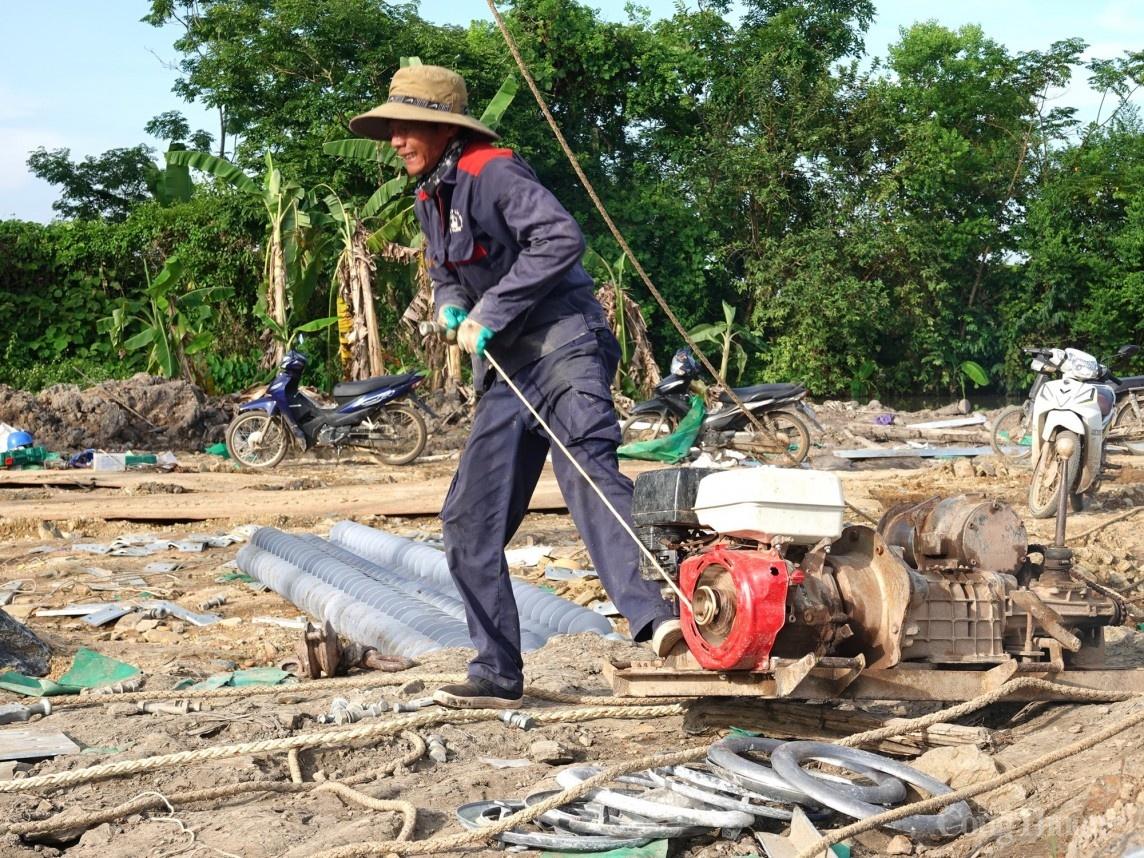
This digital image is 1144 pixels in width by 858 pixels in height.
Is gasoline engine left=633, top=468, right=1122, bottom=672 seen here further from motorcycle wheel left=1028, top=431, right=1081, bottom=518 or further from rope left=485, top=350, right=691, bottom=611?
motorcycle wheel left=1028, top=431, right=1081, bottom=518

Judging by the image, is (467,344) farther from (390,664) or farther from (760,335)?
(760,335)

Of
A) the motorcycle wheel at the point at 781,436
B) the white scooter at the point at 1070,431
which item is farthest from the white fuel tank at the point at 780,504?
the motorcycle wheel at the point at 781,436

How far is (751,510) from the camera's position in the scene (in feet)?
11.0

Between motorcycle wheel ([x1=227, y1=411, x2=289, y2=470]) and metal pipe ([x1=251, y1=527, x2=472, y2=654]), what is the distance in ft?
19.3

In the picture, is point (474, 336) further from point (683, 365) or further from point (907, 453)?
point (907, 453)

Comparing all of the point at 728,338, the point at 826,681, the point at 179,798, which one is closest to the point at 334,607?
the point at 179,798

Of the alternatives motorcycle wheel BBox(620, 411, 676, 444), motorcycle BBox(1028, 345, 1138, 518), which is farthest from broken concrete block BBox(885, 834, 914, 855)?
motorcycle wheel BBox(620, 411, 676, 444)

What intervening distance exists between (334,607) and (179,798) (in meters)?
3.18

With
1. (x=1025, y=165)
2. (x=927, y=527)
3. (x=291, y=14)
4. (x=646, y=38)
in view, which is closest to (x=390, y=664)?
(x=927, y=527)

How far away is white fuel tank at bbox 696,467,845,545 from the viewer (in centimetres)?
334

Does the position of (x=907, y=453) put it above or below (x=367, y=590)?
above

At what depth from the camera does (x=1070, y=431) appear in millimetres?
8953

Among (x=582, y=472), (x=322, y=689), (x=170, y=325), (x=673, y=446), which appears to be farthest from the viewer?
(x=170, y=325)

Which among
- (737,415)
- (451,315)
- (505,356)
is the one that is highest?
(451,315)
